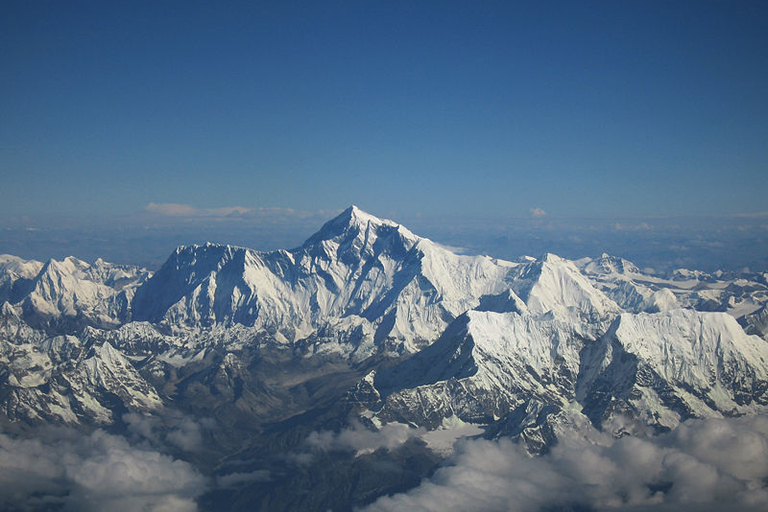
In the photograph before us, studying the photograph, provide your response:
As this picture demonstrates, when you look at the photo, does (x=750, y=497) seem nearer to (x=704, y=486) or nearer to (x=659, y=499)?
(x=704, y=486)

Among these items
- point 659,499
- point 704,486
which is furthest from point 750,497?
point 659,499
